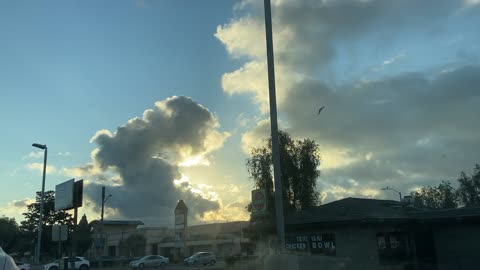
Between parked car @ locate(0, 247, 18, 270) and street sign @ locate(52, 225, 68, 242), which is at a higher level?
street sign @ locate(52, 225, 68, 242)

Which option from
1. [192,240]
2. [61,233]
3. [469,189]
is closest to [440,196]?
[469,189]

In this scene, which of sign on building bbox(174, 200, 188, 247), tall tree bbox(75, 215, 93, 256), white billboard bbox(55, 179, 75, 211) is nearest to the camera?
white billboard bbox(55, 179, 75, 211)

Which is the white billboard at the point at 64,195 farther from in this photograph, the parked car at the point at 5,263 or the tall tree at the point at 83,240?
the parked car at the point at 5,263

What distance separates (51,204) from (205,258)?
128ft

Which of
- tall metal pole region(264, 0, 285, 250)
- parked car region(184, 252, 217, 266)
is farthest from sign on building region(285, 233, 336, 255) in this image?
parked car region(184, 252, 217, 266)

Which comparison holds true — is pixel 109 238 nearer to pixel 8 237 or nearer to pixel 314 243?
pixel 8 237

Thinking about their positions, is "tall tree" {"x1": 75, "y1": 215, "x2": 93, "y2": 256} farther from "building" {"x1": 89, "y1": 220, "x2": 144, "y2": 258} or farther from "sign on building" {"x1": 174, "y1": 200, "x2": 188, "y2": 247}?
"sign on building" {"x1": 174, "y1": 200, "x2": 188, "y2": 247}

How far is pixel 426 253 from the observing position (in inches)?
1097

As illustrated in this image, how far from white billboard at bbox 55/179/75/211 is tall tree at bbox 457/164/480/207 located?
62.1m

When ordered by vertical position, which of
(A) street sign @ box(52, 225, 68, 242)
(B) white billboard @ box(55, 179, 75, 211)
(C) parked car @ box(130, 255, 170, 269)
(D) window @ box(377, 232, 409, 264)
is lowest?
(C) parked car @ box(130, 255, 170, 269)

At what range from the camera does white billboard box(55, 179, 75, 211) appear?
47044 millimetres

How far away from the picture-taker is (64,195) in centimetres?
4850

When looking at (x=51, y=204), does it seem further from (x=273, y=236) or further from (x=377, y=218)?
(x=377, y=218)

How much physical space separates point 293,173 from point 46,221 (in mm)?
58265
